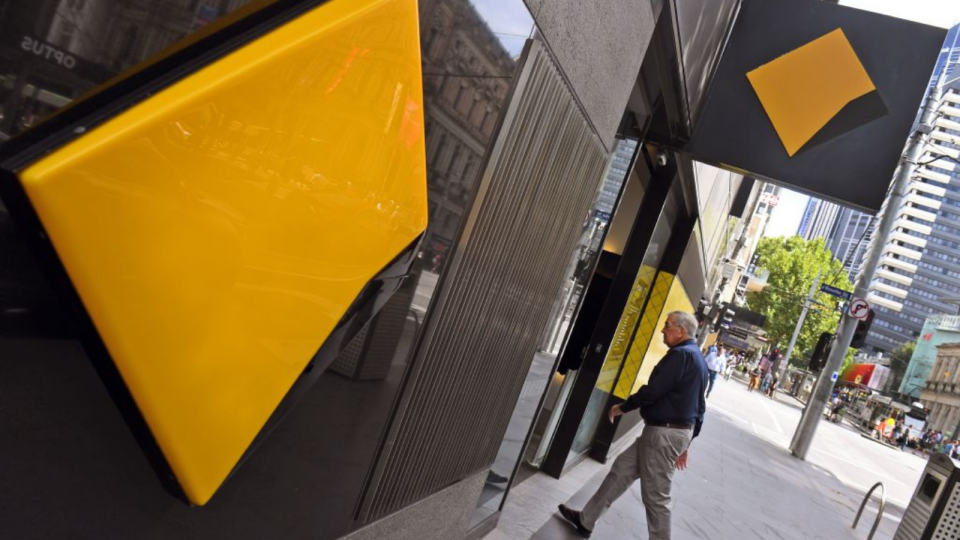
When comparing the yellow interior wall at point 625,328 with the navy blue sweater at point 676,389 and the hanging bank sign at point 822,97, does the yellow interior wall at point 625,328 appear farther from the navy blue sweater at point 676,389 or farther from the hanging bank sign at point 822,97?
the navy blue sweater at point 676,389

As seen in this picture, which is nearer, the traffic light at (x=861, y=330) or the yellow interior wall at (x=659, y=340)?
the yellow interior wall at (x=659, y=340)

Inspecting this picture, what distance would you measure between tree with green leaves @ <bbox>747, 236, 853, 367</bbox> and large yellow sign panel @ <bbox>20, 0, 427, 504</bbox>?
74.0 m

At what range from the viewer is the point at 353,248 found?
77.2 inches

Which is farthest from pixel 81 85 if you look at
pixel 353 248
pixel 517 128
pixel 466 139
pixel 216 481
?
pixel 517 128

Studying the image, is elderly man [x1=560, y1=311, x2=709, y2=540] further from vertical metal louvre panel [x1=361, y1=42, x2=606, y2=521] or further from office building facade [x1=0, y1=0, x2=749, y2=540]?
office building facade [x1=0, y1=0, x2=749, y2=540]

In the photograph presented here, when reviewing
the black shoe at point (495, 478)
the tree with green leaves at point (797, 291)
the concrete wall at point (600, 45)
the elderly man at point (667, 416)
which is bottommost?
the black shoe at point (495, 478)

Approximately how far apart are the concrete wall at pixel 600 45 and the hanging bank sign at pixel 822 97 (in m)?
2.87

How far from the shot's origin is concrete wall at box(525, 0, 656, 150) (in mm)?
2982

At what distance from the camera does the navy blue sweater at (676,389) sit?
5.75 meters

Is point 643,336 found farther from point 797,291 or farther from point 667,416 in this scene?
point 797,291

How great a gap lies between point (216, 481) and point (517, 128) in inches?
72.7

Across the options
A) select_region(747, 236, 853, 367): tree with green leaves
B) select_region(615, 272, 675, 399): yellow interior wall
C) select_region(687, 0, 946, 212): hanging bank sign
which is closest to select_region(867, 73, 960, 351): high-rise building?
select_region(747, 236, 853, 367): tree with green leaves

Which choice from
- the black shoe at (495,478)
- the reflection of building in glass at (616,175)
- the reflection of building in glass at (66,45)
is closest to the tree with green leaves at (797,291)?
the reflection of building in glass at (616,175)

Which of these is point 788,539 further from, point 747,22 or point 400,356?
point 400,356
